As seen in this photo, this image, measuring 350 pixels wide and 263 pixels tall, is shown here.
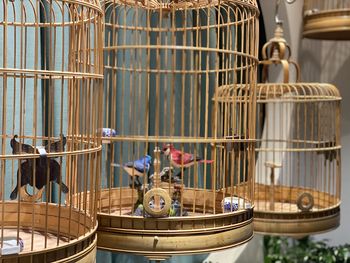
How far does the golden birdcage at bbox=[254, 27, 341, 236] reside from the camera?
172 centimetres

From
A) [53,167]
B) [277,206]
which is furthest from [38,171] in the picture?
[277,206]

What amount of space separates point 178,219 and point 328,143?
3.90ft

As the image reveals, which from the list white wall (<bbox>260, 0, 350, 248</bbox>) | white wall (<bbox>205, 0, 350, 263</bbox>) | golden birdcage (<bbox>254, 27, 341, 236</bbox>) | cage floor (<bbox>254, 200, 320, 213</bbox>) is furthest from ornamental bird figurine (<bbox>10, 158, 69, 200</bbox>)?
white wall (<bbox>260, 0, 350, 248</bbox>)

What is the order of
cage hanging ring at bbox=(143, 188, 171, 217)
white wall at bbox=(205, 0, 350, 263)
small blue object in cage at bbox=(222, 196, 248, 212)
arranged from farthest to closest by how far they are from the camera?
white wall at bbox=(205, 0, 350, 263) → small blue object in cage at bbox=(222, 196, 248, 212) → cage hanging ring at bbox=(143, 188, 171, 217)

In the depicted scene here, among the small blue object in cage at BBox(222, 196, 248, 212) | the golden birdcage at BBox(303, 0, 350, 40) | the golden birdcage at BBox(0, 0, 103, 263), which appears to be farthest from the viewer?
the golden birdcage at BBox(303, 0, 350, 40)

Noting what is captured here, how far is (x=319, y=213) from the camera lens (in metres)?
1.75

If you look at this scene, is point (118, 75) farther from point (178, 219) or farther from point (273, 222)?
point (178, 219)

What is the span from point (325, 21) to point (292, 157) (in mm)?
747

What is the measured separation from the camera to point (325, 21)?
7.55 feet

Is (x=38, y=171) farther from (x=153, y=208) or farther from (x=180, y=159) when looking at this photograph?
(x=180, y=159)

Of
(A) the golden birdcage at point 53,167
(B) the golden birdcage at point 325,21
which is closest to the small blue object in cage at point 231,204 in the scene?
(A) the golden birdcage at point 53,167

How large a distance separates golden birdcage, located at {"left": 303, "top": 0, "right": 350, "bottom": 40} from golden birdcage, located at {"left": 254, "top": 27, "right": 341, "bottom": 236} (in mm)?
217

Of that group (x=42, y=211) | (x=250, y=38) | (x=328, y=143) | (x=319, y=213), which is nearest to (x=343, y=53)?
(x=328, y=143)

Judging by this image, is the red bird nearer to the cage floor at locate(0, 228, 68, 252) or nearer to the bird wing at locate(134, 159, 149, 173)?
the bird wing at locate(134, 159, 149, 173)
